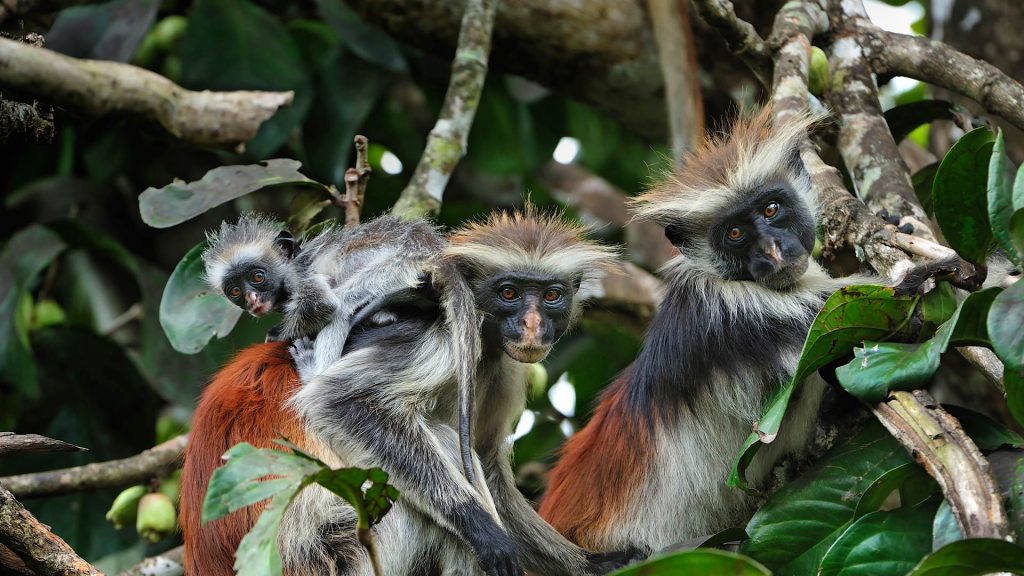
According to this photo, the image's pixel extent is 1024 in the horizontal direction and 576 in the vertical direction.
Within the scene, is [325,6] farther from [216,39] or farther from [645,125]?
[645,125]

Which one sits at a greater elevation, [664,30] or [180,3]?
[664,30]

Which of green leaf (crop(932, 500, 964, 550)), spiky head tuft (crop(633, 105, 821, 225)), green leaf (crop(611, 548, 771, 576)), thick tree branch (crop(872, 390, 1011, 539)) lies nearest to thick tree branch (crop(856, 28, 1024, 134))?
spiky head tuft (crop(633, 105, 821, 225))

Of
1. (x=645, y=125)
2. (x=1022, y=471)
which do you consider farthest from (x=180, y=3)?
(x=1022, y=471)

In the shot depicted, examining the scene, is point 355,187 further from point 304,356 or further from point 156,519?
point 156,519

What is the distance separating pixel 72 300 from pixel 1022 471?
5.93 metres

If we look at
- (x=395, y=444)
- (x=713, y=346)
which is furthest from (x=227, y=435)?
(x=713, y=346)

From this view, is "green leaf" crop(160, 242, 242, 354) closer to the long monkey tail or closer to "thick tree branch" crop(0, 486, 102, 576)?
the long monkey tail

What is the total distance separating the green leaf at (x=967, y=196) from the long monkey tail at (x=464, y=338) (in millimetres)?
1597

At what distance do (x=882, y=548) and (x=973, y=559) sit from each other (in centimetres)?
50

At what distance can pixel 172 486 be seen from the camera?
487 cm

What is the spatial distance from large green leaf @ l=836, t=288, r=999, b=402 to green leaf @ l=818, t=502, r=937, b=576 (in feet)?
1.15

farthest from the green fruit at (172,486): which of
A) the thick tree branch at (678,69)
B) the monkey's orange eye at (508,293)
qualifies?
the thick tree branch at (678,69)

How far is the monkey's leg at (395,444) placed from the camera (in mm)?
3621

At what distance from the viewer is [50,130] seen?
4926 millimetres
